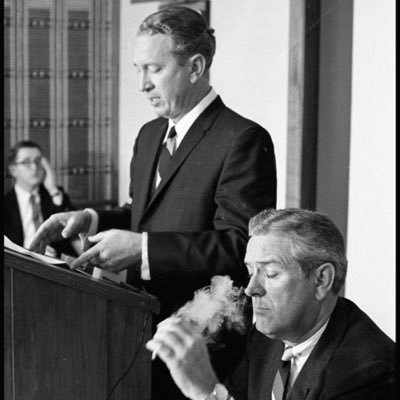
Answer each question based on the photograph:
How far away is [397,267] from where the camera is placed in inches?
112

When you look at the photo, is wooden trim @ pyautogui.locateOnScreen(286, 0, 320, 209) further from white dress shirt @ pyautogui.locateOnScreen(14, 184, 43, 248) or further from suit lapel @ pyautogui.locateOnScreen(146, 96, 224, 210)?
white dress shirt @ pyautogui.locateOnScreen(14, 184, 43, 248)

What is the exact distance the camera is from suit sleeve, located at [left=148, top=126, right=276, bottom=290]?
2.15 m

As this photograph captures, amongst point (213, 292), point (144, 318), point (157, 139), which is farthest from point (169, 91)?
point (144, 318)

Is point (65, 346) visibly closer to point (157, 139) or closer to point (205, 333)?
point (205, 333)

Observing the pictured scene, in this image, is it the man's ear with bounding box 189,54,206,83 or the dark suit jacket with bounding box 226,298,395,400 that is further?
the man's ear with bounding box 189,54,206,83

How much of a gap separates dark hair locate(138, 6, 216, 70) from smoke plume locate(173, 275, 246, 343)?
0.65m

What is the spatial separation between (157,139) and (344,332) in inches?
40.1

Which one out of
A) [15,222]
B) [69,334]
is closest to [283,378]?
[69,334]

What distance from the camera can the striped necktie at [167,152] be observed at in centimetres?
242

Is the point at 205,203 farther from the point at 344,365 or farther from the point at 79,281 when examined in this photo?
the point at 344,365

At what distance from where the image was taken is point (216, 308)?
2328 millimetres

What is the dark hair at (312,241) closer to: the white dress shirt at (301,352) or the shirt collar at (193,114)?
the white dress shirt at (301,352)

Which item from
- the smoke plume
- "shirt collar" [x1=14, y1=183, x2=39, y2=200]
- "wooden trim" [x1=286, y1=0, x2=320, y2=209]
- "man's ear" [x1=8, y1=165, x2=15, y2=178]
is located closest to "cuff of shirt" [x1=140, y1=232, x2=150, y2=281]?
the smoke plume

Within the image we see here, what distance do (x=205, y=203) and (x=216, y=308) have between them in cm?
30
